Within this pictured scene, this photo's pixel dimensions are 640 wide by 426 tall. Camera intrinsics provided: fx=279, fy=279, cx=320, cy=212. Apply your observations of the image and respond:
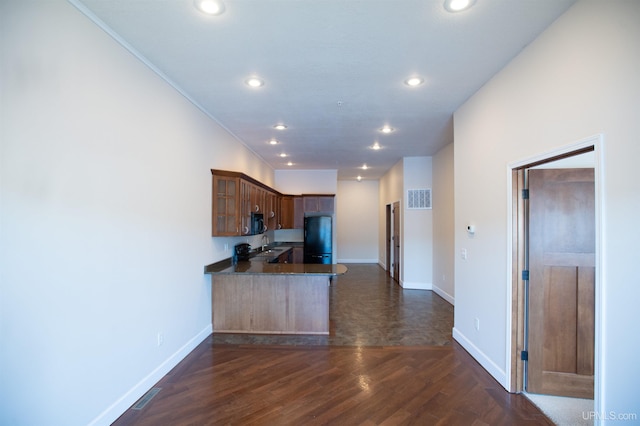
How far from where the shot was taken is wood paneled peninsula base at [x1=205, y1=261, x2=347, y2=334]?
3.92 meters

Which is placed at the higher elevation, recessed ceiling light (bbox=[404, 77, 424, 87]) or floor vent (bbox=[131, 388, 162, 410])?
recessed ceiling light (bbox=[404, 77, 424, 87])

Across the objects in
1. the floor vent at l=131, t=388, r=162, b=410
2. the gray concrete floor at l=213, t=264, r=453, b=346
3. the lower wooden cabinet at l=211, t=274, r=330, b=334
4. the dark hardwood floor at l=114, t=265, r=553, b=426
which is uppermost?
the lower wooden cabinet at l=211, t=274, r=330, b=334

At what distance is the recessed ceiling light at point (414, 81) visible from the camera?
281 cm

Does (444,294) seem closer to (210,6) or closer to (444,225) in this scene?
(444,225)

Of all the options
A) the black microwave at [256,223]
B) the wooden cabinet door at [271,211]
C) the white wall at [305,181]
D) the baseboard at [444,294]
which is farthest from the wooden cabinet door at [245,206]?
the baseboard at [444,294]

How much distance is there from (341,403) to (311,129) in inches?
141

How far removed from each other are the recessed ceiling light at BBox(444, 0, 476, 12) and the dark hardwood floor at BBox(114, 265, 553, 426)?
9.89 ft

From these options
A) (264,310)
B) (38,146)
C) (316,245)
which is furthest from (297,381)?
(316,245)

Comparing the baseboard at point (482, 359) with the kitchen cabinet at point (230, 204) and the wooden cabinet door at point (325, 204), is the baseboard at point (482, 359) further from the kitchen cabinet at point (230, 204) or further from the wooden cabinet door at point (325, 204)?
the wooden cabinet door at point (325, 204)

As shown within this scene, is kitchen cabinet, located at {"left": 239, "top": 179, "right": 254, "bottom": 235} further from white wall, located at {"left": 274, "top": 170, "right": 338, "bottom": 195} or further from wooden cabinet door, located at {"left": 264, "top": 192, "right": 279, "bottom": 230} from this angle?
white wall, located at {"left": 274, "top": 170, "right": 338, "bottom": 195}

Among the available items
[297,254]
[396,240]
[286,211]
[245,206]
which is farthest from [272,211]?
[396,240]

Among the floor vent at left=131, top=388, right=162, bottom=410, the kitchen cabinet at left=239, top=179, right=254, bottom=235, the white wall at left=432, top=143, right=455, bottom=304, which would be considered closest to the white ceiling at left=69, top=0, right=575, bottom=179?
the kitchen cabinet at left=239, top=179, right=254, bottom=235

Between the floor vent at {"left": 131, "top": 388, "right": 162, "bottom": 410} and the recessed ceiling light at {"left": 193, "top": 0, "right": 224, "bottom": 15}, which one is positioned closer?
the recessed ceiling light at {"left": 193, "top": 0, "right": 224, "bottom": 15}

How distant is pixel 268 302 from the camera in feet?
12.9
